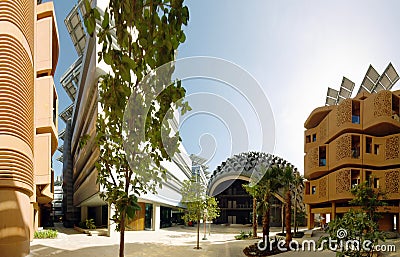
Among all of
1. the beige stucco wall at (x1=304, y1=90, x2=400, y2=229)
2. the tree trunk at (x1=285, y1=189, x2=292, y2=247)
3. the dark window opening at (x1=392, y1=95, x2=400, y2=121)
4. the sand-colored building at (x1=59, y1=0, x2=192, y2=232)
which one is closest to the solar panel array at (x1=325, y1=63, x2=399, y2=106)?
the dark window opening at (x1=392, y1=95, x2=400, y2=121)

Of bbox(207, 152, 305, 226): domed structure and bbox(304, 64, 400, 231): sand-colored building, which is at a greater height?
bbox(304, 64, 400, 231): sand-colored building

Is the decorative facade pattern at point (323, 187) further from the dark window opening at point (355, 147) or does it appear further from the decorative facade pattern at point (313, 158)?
the dark window opening at point (355, 147)

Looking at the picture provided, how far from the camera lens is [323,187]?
3425 cm

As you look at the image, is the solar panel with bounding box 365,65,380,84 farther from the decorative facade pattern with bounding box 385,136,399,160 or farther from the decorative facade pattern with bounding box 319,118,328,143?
the decorative facade pattern with bounding box 385,136,399,160

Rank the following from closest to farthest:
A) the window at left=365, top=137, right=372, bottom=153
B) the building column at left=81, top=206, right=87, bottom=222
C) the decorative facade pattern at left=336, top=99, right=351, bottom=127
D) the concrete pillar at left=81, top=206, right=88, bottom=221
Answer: the window at left=365, top=137, right=372, bottom=153 → the decorative facade pattern at left=336, top=99, right=351, bottom=127 → the concrete pillar at left=81, top=206, right=88, bottom=221 → the building column at left=81, top=206, right=87, bottom=222

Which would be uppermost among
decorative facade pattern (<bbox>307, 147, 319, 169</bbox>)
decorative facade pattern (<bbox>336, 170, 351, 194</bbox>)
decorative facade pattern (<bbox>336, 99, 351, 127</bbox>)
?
decorative facade pattern (<bbox>336, 99, 351, 127</bbox>)

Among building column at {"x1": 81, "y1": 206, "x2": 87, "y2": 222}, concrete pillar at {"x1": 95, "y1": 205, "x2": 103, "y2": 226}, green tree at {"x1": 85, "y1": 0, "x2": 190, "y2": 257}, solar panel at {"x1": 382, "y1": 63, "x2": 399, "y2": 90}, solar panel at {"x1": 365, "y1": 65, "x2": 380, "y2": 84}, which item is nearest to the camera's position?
green tree at {"x1": 85, "y1": 0, "x2": 190, "y2": 257}

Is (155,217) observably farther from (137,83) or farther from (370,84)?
(137,83)

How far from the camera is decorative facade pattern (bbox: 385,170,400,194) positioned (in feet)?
95.2

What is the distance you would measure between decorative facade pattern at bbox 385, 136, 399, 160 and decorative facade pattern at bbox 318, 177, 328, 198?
20.0 feet

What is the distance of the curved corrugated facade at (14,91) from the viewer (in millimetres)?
10430

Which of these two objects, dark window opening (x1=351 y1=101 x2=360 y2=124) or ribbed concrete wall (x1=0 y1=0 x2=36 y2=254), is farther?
dark window opening (x1=351 y1=101 x2=360 y2=124)

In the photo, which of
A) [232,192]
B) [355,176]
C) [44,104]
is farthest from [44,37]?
[232,192]

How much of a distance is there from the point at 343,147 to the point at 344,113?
3.19 metres
